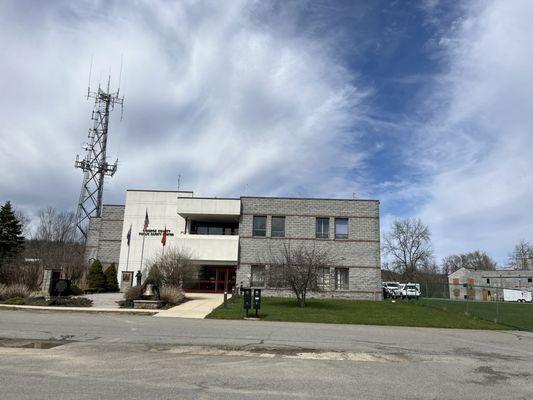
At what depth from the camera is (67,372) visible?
793cm

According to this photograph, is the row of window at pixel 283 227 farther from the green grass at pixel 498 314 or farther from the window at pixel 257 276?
the green grass at pixel 498 314

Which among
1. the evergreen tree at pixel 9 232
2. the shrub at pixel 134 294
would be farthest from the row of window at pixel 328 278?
the evergreen tree at pixel 9 232

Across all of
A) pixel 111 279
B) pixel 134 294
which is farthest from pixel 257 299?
pixel 111 279

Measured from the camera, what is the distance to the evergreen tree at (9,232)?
156ft

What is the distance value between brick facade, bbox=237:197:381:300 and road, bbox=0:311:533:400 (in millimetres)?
22158

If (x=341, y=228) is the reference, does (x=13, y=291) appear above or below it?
below

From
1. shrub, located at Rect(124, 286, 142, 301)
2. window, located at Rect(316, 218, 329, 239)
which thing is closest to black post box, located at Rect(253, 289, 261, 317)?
shrub, located at Rect(124, 286, 142, 301)

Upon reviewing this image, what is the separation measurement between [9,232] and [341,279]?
119ft

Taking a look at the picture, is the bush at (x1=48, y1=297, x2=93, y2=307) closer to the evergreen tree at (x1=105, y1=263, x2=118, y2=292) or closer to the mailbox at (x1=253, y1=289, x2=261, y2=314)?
the mailbox at (x1=253, y1=289, x2=261, y2=314)

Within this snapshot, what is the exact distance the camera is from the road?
7.03 meters

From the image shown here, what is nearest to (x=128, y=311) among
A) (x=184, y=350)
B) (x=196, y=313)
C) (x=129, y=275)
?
(x=196, y=313)

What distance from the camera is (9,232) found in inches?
1912

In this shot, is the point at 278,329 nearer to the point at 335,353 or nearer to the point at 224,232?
the point at 335,353

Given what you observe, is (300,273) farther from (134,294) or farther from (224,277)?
(224,277)
